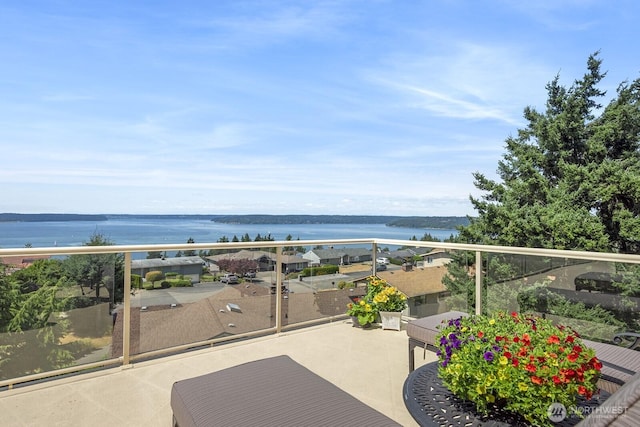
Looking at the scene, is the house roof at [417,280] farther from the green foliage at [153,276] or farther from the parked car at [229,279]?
the green foliage at [153,276]

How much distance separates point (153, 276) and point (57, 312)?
756 mm

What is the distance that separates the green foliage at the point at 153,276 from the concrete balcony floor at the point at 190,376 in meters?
0.77

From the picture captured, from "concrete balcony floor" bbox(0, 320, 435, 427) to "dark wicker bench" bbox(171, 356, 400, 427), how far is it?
2.80 feet

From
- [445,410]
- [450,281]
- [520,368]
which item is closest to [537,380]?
[520,368]

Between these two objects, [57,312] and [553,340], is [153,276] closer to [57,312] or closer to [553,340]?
[57,312]

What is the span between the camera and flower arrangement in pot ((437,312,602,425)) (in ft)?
5.14

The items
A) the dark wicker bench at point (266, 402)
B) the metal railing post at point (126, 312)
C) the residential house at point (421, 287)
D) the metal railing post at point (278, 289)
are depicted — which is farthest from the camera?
the residential house at point (421, 287)

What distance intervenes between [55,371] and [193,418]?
216cm

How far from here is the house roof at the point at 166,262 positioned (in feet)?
11.1

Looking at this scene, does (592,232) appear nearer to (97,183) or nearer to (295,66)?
A: (295,66)

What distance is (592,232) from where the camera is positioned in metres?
11.2

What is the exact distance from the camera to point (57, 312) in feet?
9.75

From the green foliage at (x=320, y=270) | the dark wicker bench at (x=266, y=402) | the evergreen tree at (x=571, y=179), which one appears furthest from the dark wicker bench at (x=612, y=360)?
the evergreen tree at (x=571, y=179)

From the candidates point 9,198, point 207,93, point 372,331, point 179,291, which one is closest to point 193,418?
point 179,291
